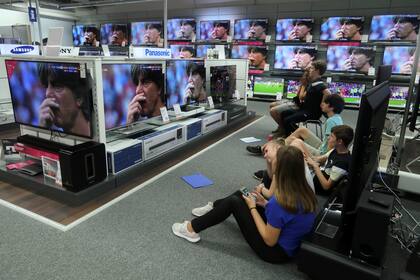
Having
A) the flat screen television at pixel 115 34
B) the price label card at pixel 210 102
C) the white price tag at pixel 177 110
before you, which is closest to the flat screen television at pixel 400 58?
the price label card at pixel 210 102

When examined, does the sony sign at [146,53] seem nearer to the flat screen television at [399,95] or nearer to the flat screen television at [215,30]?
the flat screen television at [215,30]

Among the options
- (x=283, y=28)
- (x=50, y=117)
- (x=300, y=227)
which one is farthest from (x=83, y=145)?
(x=283, y=28)

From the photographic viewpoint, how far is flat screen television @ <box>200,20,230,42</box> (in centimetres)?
844

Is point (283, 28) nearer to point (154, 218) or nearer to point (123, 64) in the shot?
point (123, 64)

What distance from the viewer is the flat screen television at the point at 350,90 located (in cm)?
732

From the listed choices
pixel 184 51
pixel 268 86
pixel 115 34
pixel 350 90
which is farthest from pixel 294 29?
pixel 115 34

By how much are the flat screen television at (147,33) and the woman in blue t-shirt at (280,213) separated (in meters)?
8.20

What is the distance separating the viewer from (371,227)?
150 centimetres

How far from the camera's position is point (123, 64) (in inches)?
125

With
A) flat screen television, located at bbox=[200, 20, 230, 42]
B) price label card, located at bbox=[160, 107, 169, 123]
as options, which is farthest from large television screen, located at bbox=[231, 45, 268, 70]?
price label card, located at bbox=[160, 107, 169, 123]

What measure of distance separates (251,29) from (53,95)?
6392 mm

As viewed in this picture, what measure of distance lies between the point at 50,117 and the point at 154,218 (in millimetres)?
1465

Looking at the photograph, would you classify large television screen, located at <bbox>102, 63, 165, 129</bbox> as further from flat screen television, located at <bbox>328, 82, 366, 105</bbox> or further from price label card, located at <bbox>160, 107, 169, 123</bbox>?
flat screen television, located at <bbox>328, 82, 366, 105</bbox>

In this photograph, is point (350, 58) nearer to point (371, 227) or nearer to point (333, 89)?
point (333, 89)
